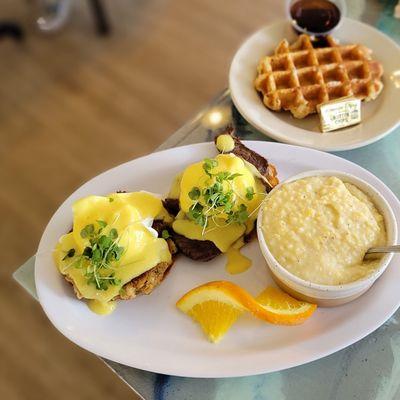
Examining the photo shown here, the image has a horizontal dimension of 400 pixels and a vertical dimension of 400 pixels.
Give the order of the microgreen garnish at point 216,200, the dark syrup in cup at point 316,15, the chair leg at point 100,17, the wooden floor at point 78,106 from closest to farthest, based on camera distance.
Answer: the microgreen garnish at point 216,200 → the dark syrup in cup at point 316,15 → the wooden floor at point 78,106 → the chair leg at point 100,17

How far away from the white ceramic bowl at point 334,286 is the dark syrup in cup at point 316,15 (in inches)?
28.0

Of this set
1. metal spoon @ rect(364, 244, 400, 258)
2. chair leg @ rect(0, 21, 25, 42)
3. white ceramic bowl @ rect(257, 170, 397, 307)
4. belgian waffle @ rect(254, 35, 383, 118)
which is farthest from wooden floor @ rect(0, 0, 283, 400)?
metal spoon @ rect(364, 244, 400, 258)

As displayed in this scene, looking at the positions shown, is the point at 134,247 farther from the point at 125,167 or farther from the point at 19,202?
the point at 19,202

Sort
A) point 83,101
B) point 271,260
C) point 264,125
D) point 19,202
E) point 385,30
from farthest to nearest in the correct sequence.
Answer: point 83,101 → point 19,202 → point 385,30 → point 264,125 → point 271,260

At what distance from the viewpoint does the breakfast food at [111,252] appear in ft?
3.91

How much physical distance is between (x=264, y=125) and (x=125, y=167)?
0.42 m

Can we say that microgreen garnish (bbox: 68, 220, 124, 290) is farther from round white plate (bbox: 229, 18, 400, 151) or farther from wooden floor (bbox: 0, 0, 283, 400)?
wooden floor (bbox: 0, 0, 283, 400)

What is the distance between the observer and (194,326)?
1230 millimetres

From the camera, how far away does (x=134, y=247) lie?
1.22 m

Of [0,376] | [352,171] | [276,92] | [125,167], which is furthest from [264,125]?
[0,376]

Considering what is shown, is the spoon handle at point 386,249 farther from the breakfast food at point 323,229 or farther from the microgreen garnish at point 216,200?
the microgreen garnish at point 216,200

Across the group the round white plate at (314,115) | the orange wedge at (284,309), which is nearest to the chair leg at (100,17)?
the round white plate at (314,115)

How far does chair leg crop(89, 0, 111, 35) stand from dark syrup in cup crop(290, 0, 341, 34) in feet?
4.96

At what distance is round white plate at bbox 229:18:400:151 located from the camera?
1530mm
